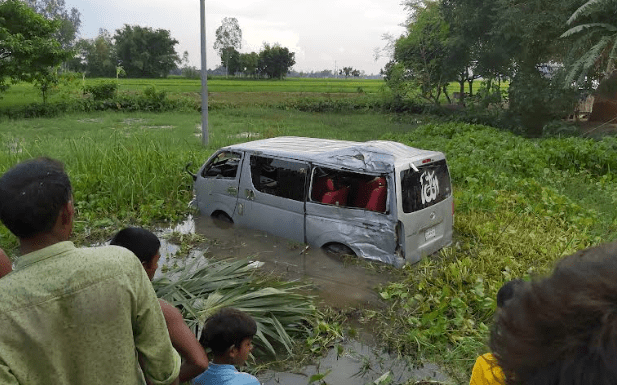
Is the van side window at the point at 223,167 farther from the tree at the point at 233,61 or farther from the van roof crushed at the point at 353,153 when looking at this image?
the tree at the point at 233,61

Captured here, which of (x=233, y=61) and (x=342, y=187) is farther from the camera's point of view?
(x=233, y=61)

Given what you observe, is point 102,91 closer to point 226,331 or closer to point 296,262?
point 296,262

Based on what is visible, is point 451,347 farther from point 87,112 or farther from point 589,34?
point 87,112

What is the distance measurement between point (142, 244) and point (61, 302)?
1091 mm

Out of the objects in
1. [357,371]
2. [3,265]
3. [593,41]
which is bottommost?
[357,371]

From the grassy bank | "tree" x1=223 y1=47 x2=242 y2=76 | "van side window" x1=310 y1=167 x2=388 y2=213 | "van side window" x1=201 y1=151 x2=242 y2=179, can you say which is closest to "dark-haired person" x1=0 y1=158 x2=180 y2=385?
the grassy bank

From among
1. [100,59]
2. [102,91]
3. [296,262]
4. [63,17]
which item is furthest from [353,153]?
[63,17]

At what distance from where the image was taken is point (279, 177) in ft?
24.9

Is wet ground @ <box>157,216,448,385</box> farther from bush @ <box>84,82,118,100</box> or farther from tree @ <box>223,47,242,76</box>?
tree @ <box>223,47,242,76</box>

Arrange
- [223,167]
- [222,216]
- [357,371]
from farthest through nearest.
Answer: [223,167] < [222,216] < [357,371]

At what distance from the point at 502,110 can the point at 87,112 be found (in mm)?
24277

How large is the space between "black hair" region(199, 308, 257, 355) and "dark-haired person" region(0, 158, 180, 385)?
3.28 feet

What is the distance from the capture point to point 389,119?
3133cm

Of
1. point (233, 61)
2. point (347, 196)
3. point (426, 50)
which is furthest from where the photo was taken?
point (233, 61)
